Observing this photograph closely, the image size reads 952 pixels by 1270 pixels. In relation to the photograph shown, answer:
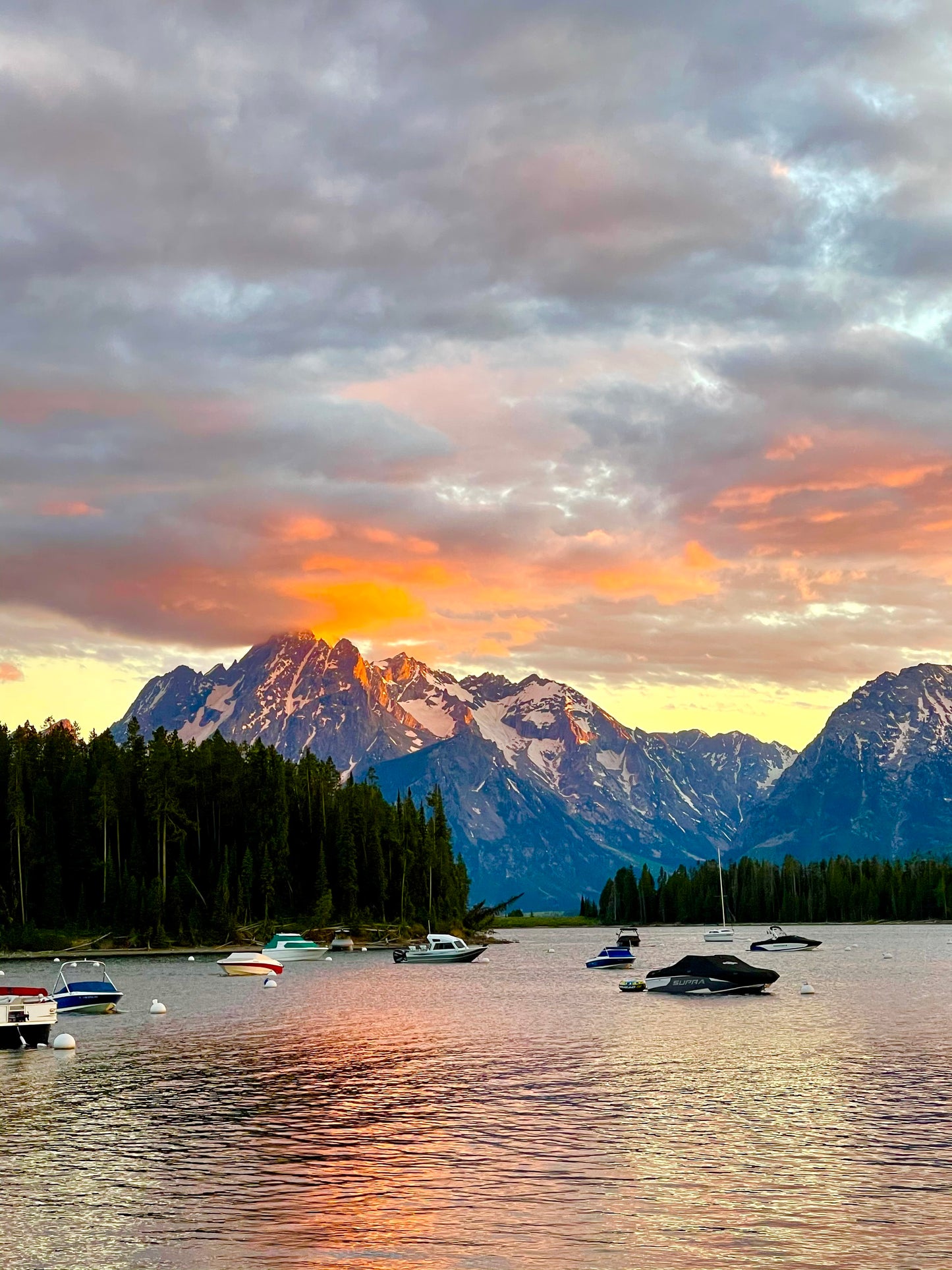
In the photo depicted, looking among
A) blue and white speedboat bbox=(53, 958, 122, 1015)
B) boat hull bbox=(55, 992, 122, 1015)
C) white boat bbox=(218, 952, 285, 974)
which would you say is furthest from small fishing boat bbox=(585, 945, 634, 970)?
boat hull bbox=(55, 992, 122, 1015)

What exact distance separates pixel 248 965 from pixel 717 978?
61594 mm

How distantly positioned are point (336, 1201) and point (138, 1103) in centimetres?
2282

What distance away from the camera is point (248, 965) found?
162 m

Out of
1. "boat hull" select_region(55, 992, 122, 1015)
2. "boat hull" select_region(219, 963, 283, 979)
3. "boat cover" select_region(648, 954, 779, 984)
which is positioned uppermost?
"boat hull" select_region(55, 992, 122, 1015)

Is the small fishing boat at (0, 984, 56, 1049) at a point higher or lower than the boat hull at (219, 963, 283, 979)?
higher

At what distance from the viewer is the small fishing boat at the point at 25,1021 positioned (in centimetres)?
8362

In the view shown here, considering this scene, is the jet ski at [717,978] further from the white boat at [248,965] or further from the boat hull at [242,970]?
the boat hull at [242,970]

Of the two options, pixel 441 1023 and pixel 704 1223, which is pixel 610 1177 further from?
pixel 441 1023

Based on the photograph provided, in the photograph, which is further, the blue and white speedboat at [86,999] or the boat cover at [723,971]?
the boat cover at [723,971]

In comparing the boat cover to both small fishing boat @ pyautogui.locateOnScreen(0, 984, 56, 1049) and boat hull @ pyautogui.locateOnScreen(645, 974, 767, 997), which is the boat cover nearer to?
boat hull @ pyautogui.locateOnScreen(645, 974, 767, 997)

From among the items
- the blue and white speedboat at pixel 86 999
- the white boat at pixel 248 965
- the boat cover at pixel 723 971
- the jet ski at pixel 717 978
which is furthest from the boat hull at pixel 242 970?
the boat cover at pixel 723 971

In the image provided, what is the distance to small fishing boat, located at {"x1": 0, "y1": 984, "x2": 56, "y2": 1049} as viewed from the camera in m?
83.6

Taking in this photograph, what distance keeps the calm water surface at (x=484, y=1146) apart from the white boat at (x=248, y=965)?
6452cm

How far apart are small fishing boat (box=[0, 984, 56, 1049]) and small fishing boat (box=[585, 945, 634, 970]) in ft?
363
